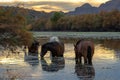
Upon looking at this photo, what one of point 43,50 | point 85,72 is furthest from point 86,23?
point 85,72

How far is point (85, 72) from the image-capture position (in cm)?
2075

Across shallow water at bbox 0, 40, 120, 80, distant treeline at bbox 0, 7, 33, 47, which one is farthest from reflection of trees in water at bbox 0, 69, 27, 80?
distant treeline at bbox 0, 7, 33, 47

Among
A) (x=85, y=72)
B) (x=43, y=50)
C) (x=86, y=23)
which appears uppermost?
(x=85, y=72)

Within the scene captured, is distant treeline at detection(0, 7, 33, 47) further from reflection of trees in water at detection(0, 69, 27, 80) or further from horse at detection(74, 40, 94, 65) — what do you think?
horse at detection(74, 40, 94, 65)

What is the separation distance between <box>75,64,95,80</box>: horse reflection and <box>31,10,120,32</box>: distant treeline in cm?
8940

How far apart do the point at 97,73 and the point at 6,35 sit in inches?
187

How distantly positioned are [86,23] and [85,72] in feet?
349

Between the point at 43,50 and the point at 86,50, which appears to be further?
the point at 43,50

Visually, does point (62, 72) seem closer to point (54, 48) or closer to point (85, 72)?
point (85, 72)

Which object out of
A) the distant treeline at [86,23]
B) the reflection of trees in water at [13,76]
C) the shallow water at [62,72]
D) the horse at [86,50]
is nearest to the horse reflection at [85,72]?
the shallow water at [62,72]

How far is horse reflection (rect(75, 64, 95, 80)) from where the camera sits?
1883cm

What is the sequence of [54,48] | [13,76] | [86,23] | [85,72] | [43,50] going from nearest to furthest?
[13,76] → [85,72] → [43,50] → [54,48] → [86,23]

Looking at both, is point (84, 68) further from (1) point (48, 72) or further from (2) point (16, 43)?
(2) point (16, 43)

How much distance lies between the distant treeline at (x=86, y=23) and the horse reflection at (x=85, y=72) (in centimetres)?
8940
